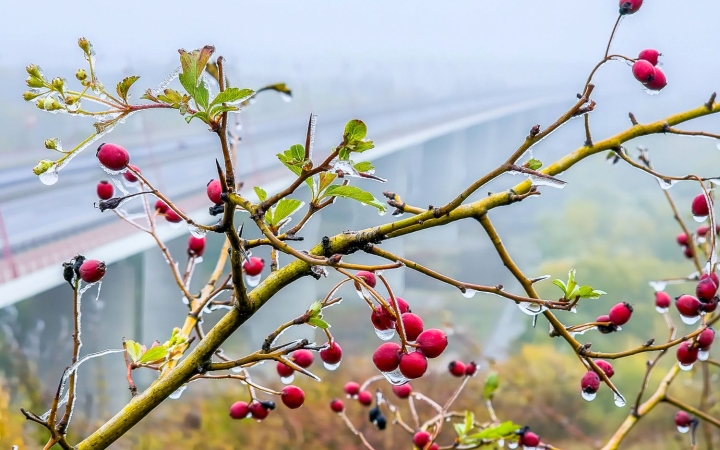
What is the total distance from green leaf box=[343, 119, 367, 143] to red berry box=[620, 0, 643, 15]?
241mm

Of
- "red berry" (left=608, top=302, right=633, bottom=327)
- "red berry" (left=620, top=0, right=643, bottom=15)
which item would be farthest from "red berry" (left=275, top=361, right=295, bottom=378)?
"red berry" (left=620, top=0, right=643, bottom=15)

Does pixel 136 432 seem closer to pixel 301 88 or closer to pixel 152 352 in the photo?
pixel 301 88

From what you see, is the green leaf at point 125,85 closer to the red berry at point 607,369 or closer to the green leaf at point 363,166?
the green leaf at point 363,166

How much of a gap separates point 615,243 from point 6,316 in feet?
6.46

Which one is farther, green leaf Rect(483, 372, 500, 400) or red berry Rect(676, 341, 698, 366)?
green leaf Rect(483, 372, 500, 400)

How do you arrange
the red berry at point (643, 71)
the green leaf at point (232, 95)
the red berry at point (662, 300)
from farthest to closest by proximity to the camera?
the red berry at point (662, 300), the red berry at point (643, 71), the green leaf at point (232, 95)

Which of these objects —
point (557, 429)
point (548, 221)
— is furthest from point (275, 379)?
point (548, 221)

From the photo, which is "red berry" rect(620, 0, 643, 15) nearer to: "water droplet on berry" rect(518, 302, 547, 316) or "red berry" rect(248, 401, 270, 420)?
"water droplet on berry" rect(518, 302, 547, 316)

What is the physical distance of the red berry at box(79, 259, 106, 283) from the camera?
10.9 inches

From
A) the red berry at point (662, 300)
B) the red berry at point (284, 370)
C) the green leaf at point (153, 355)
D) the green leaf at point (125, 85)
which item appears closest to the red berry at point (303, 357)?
the red berry at point (284, 370)

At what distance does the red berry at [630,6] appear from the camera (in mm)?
364

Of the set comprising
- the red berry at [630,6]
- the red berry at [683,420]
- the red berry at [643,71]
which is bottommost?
the red berry at [683,420]

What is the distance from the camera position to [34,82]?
9.3 inches

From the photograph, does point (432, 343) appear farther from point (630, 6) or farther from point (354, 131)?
point (630, 6)
